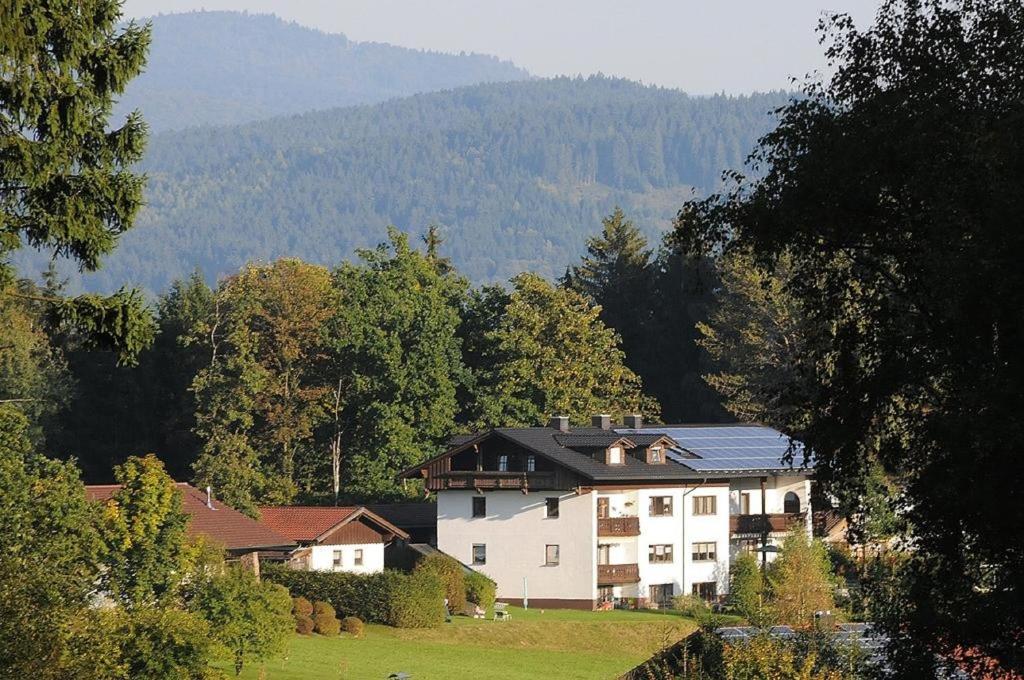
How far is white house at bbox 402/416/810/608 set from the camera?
73.6 meters

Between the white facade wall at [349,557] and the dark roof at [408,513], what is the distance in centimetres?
747

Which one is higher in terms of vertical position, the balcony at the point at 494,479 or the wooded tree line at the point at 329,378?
the wooded tree line at the point at 329,378

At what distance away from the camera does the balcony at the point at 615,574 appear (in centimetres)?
7306

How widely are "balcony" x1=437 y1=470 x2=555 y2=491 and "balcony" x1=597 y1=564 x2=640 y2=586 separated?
13.2 feet

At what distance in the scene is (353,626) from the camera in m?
61.1

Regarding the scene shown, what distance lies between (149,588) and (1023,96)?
116ft

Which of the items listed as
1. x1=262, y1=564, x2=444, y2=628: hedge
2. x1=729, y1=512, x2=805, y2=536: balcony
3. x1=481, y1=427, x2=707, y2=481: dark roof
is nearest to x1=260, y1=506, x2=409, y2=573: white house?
x1=262, y1=564, x2=444, y2=628: hedge

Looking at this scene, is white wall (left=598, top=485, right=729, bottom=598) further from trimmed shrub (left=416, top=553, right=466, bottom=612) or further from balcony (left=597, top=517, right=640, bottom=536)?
trimmed shrub (left=416, top=553, right=466, bottom=612)

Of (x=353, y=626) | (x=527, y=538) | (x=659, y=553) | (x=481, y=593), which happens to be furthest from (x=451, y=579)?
(x=659, y=553)

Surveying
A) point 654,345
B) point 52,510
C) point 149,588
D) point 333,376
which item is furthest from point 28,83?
point 654,345

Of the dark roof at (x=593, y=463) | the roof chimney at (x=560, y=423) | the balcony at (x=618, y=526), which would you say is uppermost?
the roof chimney at (x=560, y=423)

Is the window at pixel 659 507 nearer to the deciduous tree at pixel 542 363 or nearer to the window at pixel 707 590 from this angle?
the window at pixel 707 590

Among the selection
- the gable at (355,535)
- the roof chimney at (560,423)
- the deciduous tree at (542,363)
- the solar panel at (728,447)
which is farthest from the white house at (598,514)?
the deciduous tree at (542,363)

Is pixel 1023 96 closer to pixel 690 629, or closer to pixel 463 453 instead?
pixel 690 629
